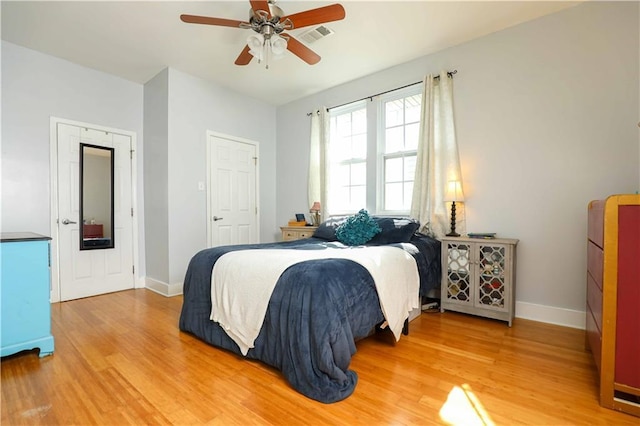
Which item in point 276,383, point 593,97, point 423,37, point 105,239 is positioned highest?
point 423,37

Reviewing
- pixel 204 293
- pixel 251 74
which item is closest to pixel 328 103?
pixel 251 74

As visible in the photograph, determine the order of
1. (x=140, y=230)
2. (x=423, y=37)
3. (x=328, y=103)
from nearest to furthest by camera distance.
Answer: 1. (x=423, y=37)
2. (x=140, y=230)
3. (x=328, y=103)

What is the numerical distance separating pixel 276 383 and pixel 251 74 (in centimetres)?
352

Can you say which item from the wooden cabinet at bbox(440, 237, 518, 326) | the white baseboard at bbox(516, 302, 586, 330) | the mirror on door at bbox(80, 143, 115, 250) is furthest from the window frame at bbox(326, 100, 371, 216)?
the mirror on door at bbox(80, 143, 115, 250)

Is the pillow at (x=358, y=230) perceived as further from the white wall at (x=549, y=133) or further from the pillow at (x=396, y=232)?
the white wall at (x=549, y=133)

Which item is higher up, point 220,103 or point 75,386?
point 220,103

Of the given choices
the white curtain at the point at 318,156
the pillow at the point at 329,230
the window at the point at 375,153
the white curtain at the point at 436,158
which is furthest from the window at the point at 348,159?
the white curtain at the point at 436,158

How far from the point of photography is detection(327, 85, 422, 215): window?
3.52 meters

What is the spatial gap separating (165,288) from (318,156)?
2649mm

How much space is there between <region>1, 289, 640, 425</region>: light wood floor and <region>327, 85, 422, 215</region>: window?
1.72 metres

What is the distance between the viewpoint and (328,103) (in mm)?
4219

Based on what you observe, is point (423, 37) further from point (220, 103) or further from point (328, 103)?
point (220, 103)

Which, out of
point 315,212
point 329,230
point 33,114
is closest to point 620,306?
point 329,230

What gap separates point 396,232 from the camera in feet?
9.47
